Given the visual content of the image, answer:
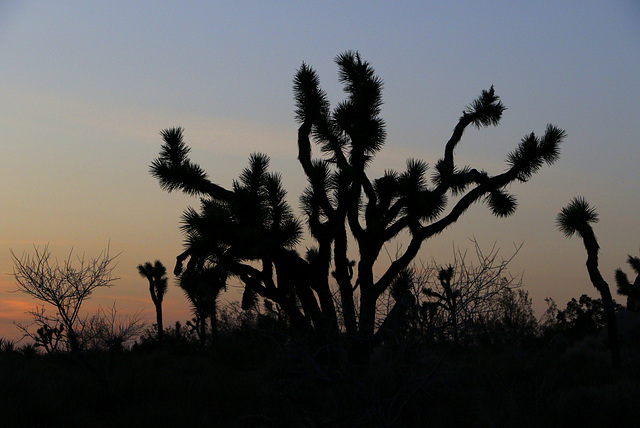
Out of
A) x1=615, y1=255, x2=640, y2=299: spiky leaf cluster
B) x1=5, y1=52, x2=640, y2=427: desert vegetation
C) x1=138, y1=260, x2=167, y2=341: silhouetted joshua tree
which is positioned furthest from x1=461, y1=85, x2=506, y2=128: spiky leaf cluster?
x1=138, y1=260, x2=167, y2=341: silhouetted joshua tree

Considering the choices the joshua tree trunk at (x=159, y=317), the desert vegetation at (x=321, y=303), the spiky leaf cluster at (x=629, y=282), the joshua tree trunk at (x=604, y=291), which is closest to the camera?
the desert vegetation at (x=321, y=303)

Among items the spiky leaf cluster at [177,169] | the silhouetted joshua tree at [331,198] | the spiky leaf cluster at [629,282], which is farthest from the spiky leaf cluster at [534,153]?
the spiky leaf cluster at [629,282]

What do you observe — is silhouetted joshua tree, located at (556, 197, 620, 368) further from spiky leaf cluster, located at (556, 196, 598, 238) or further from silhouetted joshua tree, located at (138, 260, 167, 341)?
silhouetted joshua tree, located at (138, 260, 167, 341)

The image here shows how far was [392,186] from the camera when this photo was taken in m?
13.8

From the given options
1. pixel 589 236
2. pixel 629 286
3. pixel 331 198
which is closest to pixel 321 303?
pixel 331 198

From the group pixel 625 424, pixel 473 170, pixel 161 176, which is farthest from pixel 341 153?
pixel 625 424

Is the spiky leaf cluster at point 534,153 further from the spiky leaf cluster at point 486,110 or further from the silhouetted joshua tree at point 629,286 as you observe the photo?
the silhouetted joshua tree at point 629,286

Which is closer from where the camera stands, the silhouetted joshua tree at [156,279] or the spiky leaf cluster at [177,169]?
the spiky leaf cluster at [177,169]

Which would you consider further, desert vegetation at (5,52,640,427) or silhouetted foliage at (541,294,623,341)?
silhouetted foliage at (541,294,623,341)

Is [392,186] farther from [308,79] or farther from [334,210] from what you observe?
[308,79]

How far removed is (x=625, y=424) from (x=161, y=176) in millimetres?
8993

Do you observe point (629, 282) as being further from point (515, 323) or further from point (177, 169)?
point (177, 169)

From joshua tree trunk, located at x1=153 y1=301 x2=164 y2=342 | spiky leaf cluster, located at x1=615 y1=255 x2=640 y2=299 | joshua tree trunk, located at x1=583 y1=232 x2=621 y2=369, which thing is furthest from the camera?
joshua tree trunk, located at x1=153 y1=301 x2=164 y2=342

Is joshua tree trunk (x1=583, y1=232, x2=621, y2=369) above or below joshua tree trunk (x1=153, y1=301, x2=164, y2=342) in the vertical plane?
below
